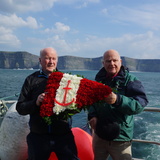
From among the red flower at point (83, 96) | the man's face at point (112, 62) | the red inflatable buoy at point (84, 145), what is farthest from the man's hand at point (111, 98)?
the red inflatable buoy at point (84, 145)

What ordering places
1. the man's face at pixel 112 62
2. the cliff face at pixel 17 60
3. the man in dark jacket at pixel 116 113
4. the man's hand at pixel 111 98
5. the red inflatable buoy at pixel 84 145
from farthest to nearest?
1. the cliff face at pixel 17 60
2. the red inflatable buoy at pixel 84 145
3. the man's face at pixel 112 62
4. the man in dark jacket at pixel 116 113
5. the man's hand at pixel 111 98

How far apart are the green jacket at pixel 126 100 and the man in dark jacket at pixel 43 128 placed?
21.8 inches

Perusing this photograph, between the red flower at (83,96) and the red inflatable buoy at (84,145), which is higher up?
the red flower at (83,96)

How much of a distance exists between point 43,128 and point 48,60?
95cm

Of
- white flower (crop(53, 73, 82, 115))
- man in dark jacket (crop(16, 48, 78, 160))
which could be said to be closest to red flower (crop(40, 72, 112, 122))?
white flower (crop(53, 73, 82, 115))

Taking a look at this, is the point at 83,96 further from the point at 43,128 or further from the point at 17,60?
the point at 17,60

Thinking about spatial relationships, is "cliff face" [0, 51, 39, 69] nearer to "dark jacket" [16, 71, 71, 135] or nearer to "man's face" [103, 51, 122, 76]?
"dark jacket" [16, 71, 71, 135]

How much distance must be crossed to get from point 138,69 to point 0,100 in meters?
174

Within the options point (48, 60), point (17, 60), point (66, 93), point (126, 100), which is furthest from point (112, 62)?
point (17, 60)

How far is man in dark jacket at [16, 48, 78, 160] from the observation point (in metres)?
2.78

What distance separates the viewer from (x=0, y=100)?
4.63m

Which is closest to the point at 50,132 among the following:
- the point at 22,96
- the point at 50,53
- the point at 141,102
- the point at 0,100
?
the point at 22,96

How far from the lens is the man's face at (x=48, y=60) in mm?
2906

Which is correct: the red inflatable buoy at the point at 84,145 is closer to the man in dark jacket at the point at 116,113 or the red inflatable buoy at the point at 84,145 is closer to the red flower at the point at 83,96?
the man in dark jacket at the point at 116,113
